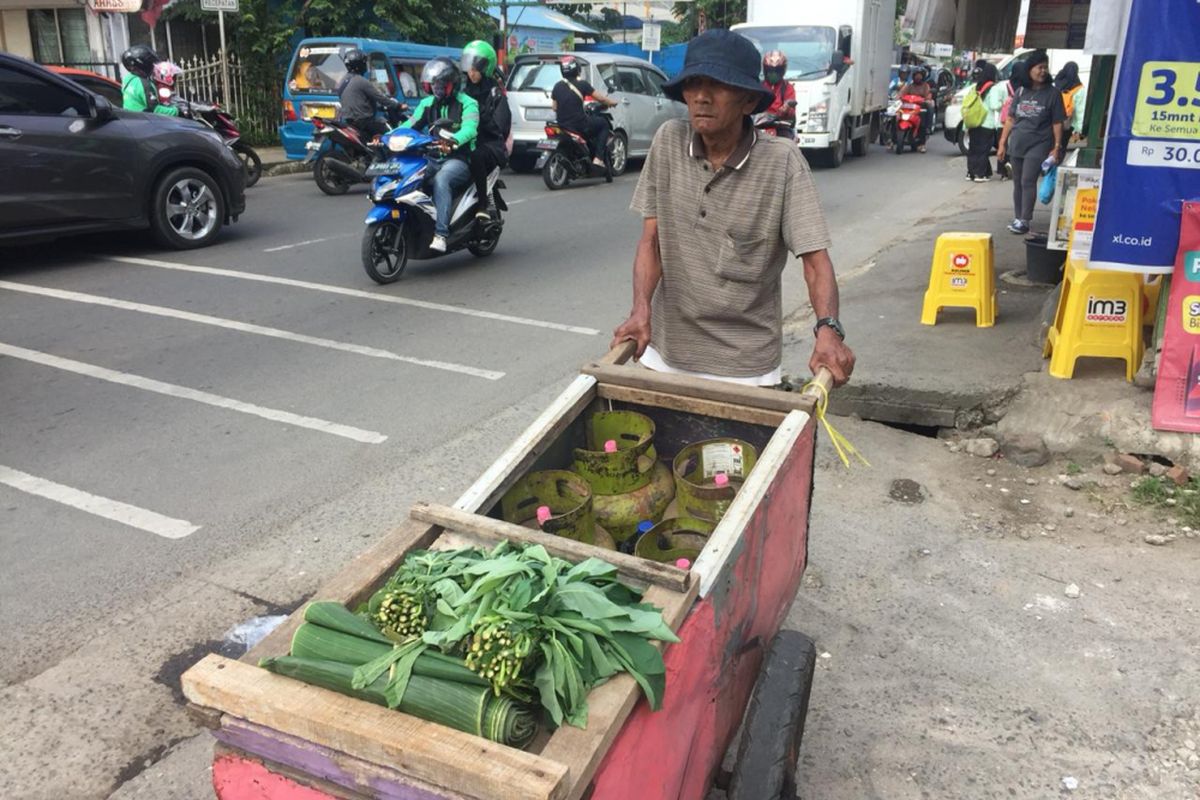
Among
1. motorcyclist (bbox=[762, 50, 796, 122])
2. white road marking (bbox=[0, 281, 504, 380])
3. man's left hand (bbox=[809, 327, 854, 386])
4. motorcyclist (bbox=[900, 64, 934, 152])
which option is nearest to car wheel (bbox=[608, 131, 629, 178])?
motorcyclist (bbox=[762, 50, 796, 122])

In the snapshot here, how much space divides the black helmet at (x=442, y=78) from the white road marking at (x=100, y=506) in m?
4.73

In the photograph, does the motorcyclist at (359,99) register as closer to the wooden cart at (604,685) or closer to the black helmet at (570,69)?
the black helmet at (570,69)

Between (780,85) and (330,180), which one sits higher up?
(780,85)

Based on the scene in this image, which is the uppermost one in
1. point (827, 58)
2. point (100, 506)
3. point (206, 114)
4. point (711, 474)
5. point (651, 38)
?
point (651, 38)

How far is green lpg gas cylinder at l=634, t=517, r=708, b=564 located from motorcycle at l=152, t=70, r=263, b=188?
32.0ft

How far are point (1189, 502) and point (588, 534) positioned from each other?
3.13 meters

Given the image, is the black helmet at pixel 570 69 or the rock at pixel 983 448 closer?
the rock at pixel 983 448

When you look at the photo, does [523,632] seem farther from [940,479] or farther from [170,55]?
[170,55]

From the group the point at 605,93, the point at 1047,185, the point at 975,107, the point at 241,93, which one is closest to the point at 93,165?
the point at 1047,185

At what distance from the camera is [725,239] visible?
296 centimetres

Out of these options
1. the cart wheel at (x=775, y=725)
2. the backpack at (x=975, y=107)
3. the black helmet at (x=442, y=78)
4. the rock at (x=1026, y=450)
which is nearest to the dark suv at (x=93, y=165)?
the black helmet at (x=442, y=78)

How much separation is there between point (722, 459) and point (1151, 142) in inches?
126

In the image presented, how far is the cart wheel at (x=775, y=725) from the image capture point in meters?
2.09

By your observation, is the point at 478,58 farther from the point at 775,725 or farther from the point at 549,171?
the point at 775,725
